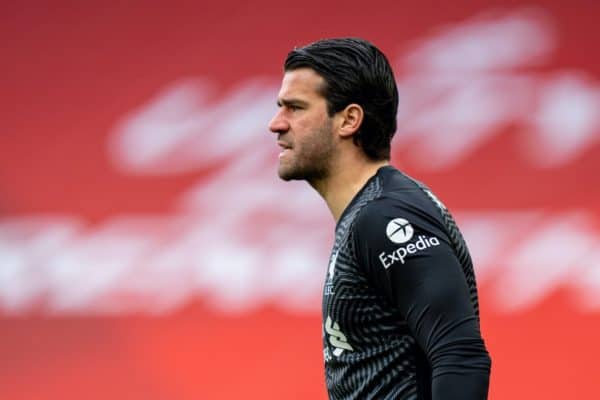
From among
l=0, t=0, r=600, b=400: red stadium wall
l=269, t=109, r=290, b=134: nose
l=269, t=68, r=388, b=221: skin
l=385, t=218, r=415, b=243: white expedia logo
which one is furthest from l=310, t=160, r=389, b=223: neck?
l=0, t=0, r=600, b=400: red stadium wall

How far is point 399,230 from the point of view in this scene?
1629 mm

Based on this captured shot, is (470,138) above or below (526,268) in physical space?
above

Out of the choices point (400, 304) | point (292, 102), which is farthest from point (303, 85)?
point (400, 304)

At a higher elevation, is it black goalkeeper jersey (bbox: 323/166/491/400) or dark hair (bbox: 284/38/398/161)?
dark hair (bbox: 284/38/398/161)

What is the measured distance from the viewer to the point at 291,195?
3881 mm

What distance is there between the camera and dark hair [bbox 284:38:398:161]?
1.86 metres

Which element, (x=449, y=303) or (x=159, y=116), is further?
(x=159, y=116)

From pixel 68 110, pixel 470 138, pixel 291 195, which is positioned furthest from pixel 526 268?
pixel 68 110

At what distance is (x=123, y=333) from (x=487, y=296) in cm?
127

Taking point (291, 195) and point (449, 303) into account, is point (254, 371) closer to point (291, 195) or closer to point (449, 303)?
point (291, 195)

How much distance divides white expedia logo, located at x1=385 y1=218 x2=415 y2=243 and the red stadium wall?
87.5 inches

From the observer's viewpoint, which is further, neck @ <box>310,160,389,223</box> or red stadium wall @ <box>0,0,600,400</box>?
red stadium wall @ <box>0,0,600,400</box>

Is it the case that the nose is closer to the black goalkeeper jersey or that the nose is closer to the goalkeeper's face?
the goalkeeper's face

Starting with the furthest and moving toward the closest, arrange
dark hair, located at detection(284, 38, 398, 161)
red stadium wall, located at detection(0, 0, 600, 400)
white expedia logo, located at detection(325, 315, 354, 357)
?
1. red stadium wall, located at detection(0, 0, 600, 400)
2. dark hair, located at detection(284, 38, 398, 161)
3. white expedia logo, located at detection(325, 315, 354, 357)
